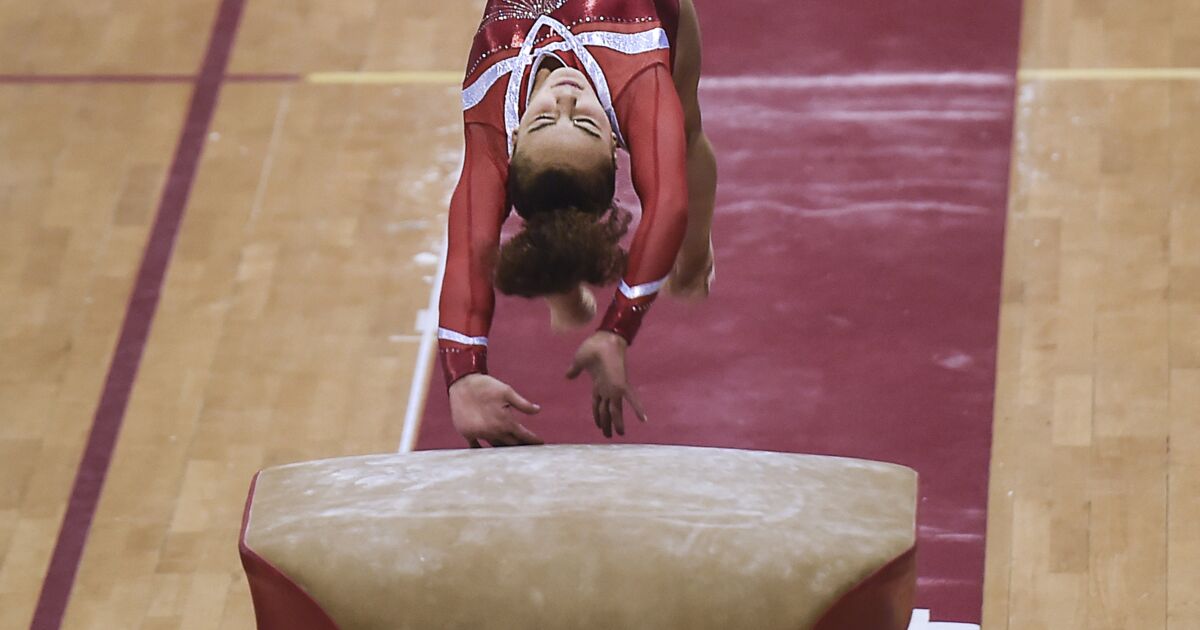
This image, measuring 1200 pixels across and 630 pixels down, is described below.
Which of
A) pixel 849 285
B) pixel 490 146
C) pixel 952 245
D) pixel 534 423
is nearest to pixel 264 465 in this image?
pixel 534 423

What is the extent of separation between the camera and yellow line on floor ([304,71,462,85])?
458 cm

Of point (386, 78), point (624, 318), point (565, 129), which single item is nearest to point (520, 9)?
point (565, 129)

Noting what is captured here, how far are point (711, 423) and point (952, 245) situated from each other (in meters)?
0.79

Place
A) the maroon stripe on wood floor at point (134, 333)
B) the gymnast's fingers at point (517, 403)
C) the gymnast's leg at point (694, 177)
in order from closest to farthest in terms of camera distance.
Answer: the gymnast's fingers at point (517, 403)
the gymnast's leg at point (694, 177)
the maroon stripe on wood floor at point (134, 333)

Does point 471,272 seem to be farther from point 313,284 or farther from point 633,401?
point 313,284

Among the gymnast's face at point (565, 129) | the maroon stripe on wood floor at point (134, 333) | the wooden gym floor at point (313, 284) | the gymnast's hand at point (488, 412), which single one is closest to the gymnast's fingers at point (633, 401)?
the gymnast's hand at point (488, 412)

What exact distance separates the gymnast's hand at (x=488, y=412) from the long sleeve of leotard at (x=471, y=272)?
0.05 metres

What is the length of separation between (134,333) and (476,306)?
1593 millimetres

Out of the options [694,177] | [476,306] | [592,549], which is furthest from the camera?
[694,177]

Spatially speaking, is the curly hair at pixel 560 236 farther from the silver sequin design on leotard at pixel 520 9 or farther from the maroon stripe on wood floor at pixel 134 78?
the maroon stripe on wood floor at pixel 134 78

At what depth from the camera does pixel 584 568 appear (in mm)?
2230

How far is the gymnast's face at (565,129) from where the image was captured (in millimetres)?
2680

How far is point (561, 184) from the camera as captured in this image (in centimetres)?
266

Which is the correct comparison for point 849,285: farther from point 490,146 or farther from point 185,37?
point 185,37
